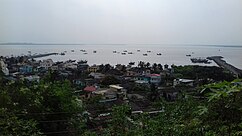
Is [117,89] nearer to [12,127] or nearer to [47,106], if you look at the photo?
[47,106]

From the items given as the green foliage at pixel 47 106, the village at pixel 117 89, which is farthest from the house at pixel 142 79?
the green foliage at pixel 47 106

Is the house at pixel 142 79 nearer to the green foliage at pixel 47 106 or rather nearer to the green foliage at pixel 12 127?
the green foliage at pixel 47 106

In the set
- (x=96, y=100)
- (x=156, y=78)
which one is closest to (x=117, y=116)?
(x=96, y=100)

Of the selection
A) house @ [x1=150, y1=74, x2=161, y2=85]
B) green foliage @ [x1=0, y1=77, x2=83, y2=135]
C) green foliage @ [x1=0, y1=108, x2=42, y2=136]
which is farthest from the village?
green foliage @ [x1=0, y1=108, x2=42, y2=136]

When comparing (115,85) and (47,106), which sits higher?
(47,106)

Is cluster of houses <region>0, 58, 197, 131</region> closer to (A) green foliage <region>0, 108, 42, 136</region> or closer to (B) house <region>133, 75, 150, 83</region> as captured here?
(B) house <region>133, 75, 150, 83</region>

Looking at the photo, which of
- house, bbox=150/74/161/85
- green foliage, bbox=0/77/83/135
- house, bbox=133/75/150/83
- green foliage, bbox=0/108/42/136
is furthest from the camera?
house, bbox=133/75/150/83

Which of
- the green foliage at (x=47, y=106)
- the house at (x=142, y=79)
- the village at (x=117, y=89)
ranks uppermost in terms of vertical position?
the green foliage at (x=47, y=106)

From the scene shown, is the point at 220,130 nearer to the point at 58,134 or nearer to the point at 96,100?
the point at 58,134

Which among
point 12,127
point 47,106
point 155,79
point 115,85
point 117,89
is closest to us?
point 12,127

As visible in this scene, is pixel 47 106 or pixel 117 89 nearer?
pixel 47 106

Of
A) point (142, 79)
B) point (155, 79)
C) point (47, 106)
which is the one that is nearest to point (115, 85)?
point (142, 79)
